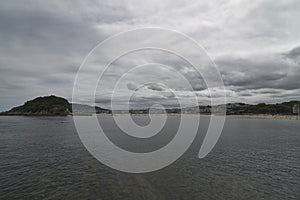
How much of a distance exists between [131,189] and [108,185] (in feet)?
8.77

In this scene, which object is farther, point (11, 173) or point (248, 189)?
point (11, 173)

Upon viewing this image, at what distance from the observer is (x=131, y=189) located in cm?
1917

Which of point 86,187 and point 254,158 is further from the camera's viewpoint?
point 254,158

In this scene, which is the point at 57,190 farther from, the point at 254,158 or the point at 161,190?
the point at 254,158

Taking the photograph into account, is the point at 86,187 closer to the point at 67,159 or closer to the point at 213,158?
the point at 67,159

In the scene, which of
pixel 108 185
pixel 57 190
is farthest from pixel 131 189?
pixel 57 190

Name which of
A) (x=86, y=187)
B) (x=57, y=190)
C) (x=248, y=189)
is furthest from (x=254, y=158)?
(x=57, y=190)

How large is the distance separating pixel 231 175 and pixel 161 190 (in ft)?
32.7

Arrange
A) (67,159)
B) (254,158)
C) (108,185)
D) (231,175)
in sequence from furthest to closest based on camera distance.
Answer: (254,158)
(67,159)
(231,175)
(108,185)

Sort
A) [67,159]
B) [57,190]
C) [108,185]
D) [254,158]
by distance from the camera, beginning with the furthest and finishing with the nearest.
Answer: [254,158] < [67,159] < [108,185] < [57,190]

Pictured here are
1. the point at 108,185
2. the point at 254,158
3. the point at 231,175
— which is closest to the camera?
the point at 108,185

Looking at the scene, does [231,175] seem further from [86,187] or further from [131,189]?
[86,187]

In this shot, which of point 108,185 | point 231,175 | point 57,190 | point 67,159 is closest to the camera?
point 57,190

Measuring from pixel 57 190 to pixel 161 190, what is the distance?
10066 millimetres
